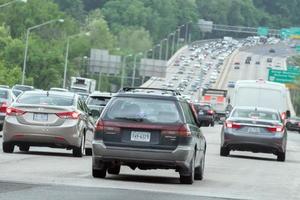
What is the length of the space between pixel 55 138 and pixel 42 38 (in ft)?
412

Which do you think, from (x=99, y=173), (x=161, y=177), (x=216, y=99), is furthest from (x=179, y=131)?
(x=216, y=99)

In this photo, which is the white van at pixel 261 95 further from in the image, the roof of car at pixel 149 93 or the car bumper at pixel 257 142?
the roof of car at pixel 149 93

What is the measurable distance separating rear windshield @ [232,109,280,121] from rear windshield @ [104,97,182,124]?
516 inches

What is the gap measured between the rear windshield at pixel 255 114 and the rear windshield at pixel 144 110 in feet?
43.0

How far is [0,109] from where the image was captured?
3556cm

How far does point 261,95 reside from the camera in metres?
48.4

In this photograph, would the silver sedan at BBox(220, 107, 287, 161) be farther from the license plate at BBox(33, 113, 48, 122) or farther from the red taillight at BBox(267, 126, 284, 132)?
the license plate at BBox(33, 113, 48, 122)

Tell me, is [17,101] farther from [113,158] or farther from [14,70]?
[14,70]

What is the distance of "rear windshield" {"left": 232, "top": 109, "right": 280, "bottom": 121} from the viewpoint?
3384 centimetres

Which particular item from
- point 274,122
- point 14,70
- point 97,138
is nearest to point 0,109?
point 274,122

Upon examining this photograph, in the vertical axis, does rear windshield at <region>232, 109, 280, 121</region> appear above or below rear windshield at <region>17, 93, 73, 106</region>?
below

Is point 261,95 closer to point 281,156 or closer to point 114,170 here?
point 281,156

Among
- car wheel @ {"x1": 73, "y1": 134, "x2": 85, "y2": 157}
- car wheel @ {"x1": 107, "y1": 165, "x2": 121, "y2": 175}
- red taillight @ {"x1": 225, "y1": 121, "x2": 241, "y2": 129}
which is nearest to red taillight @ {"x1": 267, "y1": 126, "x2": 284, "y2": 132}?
red taillight @ {"x1": 225, "y1": 121, "x2": 241, "y2": 129}

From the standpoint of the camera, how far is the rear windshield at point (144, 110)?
67.8 ft
